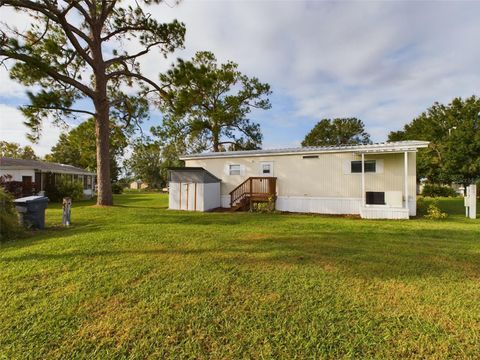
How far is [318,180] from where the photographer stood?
12.2 meters

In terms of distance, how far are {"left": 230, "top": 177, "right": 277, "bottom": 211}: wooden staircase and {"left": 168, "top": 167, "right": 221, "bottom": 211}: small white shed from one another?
4.31 feet

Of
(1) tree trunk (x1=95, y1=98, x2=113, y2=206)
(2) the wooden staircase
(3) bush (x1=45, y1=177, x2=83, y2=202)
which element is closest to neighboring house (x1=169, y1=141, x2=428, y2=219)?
(2) the wooden staircase

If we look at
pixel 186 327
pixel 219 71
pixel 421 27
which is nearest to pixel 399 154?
pixel 421 27

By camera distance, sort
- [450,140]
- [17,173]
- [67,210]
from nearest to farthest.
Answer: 1. [67,210]
2. [17,173]
3. [450,140]

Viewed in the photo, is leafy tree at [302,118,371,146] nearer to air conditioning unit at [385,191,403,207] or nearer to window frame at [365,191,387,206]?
window frame at [365,191,387,206]

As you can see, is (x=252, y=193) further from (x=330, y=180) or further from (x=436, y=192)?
(x=436, y=192)

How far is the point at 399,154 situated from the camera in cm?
1101

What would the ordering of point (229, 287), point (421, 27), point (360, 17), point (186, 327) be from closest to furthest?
point (186, 327)
point (229, 287)
point (360, 17)
point (421, 27)

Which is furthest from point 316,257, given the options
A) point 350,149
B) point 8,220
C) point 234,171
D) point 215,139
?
point 215,139

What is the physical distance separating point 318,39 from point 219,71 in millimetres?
14013

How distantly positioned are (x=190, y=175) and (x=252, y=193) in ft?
11.2

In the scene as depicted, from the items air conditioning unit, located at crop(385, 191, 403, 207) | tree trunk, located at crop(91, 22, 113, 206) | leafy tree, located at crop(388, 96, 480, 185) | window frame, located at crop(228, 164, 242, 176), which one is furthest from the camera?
leafy tree, located at crop(388, 96, 480, 185)

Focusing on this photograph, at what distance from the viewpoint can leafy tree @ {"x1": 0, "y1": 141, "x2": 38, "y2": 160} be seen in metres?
39.6

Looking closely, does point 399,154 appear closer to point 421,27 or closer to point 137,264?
point 421,27
